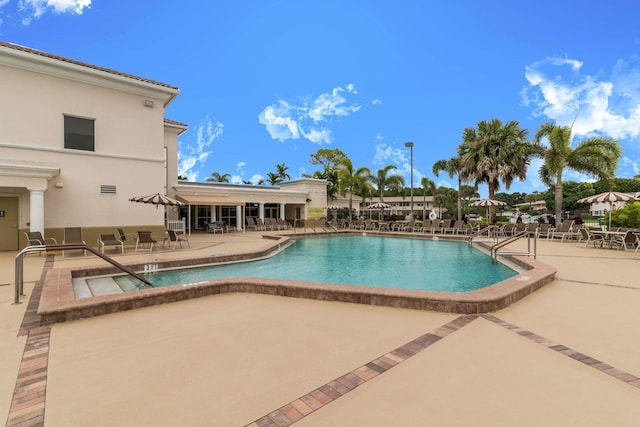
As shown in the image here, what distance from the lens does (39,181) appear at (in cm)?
1288

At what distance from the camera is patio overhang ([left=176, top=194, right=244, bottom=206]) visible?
23.2 meters

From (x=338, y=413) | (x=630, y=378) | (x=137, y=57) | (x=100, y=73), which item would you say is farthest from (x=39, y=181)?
(x=137, y=57)

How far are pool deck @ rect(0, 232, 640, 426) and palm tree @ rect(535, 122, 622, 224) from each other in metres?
19.6

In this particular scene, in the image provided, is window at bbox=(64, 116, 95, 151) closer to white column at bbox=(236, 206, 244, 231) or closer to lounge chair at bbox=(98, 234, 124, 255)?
lounge chair at bbox=(98, 234, 124, 255)

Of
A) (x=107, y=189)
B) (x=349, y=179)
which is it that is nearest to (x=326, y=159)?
(x=349, y=179)

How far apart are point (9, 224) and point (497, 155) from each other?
98.0 ft

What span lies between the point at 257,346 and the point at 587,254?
46.8 feet

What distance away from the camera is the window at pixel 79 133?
585 inches

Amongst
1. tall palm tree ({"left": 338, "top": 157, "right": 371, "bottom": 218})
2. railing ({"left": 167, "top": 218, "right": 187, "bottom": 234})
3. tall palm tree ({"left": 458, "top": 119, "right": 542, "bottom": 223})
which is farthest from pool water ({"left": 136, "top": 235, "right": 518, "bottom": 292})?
tall palm tree ({"left": 338, "top": 157, "right": 371, "bottom": 218})

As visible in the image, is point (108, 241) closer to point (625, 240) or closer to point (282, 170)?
point (625, 240)

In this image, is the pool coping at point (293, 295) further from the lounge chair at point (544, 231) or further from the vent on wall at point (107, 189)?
the lounge chair at point (544, 231)

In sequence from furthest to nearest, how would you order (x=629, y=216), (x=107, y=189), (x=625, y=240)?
(x=629, y=216)
(x=107, y=189)
(x=625, y=240)

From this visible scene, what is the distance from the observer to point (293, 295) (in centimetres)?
650

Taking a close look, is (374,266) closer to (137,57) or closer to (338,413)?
(338,413)
